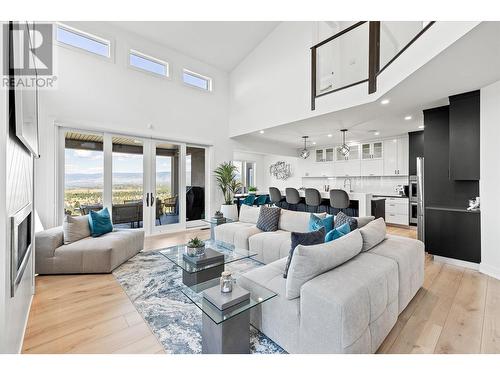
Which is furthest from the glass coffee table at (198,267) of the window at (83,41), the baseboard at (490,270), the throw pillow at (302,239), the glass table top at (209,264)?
the window at (83,41)

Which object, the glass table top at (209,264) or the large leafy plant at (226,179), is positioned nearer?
the glass table top at (209,264)

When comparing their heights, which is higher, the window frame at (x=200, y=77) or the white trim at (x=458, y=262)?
the window frame at (x=200, y=77)

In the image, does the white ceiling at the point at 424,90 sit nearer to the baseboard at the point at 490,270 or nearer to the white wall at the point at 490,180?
the white wall at the point at 490,180

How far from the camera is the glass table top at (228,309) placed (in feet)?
4.72

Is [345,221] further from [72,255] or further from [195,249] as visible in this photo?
[72,255]

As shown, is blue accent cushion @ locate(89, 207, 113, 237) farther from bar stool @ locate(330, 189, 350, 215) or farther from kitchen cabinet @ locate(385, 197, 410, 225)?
kitchen cabinet @ locate(385, 197, 410, 225)

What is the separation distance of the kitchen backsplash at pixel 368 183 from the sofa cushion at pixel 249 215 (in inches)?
177

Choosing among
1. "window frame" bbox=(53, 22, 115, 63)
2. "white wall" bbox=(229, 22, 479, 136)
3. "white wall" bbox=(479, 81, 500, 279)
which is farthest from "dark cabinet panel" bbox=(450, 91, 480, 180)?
"window frame" bbox=(53, 22, 115, 63)

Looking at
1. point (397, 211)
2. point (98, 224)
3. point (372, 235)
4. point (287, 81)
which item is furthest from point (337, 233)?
point (397, 211)

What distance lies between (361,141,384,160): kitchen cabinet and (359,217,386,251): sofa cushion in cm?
496

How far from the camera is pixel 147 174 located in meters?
5.17

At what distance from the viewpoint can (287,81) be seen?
5.06 m
